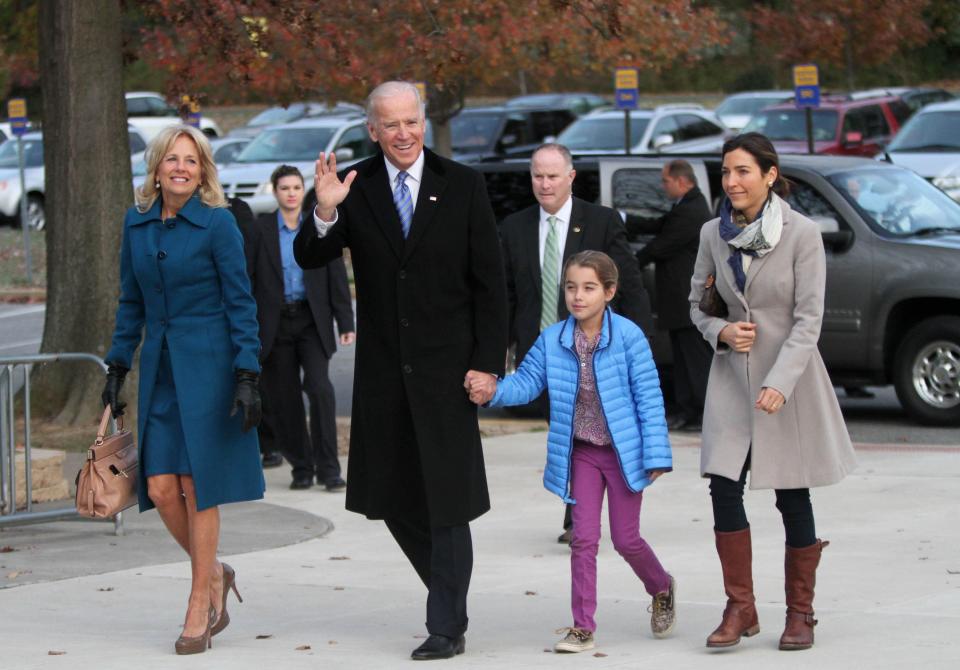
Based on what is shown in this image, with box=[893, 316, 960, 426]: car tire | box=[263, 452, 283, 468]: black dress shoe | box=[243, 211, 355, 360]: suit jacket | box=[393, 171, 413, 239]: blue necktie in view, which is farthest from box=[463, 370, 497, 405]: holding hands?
box=[893, 316, 960, 426]: car tire

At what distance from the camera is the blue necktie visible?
6730 millimetres

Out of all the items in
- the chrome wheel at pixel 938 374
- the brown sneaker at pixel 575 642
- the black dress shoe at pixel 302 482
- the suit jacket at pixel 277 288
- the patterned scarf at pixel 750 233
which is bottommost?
the black dress shoe at pixel 302 482

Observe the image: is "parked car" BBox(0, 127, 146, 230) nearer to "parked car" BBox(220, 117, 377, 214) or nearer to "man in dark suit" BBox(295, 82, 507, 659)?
"parked car" BBox(220, 117, 377, 214)

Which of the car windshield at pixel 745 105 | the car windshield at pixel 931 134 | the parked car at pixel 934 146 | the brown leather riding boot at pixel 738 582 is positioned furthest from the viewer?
the car windshield at pixel 745 105

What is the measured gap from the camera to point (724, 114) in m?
36.1

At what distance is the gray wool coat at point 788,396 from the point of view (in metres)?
6.60

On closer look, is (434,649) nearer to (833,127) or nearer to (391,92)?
(391,92)

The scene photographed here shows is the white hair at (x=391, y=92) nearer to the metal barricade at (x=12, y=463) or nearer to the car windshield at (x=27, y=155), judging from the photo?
the metal barricade at (x=12, y=463)

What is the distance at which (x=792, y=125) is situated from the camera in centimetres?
2686

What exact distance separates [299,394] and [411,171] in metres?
4.64

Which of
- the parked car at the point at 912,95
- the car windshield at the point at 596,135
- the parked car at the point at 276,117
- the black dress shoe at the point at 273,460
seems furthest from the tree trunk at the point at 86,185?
the parked car at the point at 276,117

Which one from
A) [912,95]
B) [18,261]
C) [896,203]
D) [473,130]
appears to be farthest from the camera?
[912,95]

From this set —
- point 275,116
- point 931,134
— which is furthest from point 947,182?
point 275,116

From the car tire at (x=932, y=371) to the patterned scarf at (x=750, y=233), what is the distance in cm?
667
